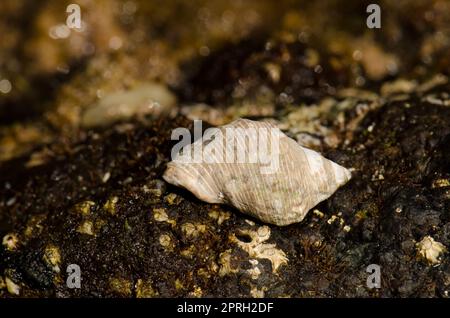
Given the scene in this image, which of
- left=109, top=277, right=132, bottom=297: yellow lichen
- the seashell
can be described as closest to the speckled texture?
left=109, top=277, right=132, bottom=297: yellow lichen

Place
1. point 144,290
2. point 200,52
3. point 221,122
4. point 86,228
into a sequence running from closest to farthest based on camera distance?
point 144,290
point 86,228
point 221,122
point 200,52

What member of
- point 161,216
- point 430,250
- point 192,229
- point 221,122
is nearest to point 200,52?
point 221,122

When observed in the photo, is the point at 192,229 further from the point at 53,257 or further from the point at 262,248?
the point at 53,257

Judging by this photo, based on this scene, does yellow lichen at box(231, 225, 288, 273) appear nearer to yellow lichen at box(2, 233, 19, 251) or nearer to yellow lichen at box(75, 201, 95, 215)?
yellow lichen at box(75, 201, 95, 215)

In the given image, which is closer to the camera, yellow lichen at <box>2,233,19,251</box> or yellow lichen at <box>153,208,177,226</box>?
yellow lichen at <box>153,208,177,226</box>

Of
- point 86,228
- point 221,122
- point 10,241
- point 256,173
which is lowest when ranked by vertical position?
point 10,241

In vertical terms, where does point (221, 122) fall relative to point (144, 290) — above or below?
above
